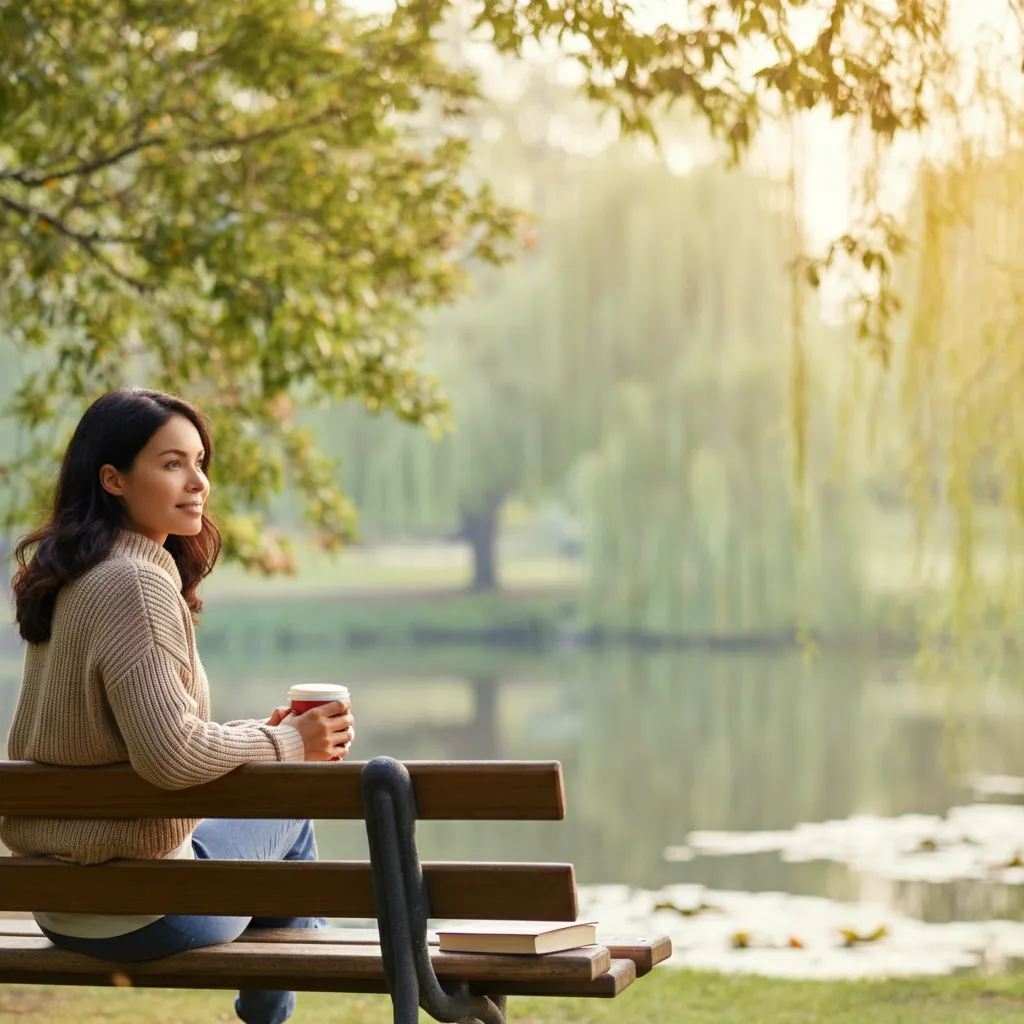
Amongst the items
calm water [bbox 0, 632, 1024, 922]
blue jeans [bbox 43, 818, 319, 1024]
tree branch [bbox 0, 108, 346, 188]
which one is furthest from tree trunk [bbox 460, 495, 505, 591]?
blue jeans [bbox 43, 818, 319, 1024]

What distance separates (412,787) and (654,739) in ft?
45.8

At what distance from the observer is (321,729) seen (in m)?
2.77

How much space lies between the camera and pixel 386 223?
24.1ft

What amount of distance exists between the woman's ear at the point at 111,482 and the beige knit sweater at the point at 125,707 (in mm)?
81

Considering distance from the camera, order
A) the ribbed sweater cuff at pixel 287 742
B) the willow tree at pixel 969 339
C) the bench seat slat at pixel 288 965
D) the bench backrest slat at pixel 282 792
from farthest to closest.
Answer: the willow tree at pixel 969 339, the ribbed sweater cuff at pixel 287 742, the bench seat slat at pixel 288 965, the bench backrest slat at pixel 282 792

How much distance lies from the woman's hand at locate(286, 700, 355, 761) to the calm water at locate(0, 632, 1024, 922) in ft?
11.6

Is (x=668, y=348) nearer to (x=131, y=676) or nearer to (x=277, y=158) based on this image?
(x=277, y=158)

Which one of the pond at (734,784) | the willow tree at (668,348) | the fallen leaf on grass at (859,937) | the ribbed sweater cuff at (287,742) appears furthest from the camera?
the willow tree at (668,348)

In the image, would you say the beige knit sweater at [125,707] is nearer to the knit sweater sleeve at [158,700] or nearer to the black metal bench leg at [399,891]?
Answer: the knit sweater sleeve at [158,700]

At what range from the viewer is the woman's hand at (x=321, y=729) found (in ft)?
9.07

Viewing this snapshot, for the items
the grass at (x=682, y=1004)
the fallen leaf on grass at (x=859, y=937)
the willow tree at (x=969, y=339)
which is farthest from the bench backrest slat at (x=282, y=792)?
the fallen leaf on grass at (x=859, y=937)

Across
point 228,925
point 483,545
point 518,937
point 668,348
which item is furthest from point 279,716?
point 483,545

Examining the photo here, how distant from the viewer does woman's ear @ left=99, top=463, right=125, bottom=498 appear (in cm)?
284

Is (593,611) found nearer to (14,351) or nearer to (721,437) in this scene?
(721,437)
